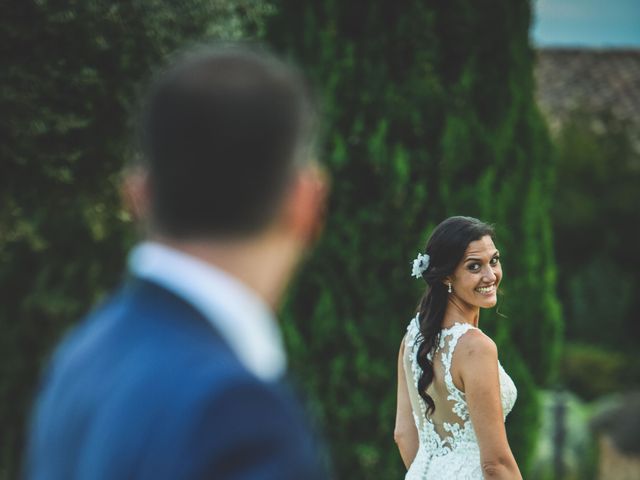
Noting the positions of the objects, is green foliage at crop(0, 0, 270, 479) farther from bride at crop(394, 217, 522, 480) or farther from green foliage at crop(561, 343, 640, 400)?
green foliage at crop(561, 343, 640, 400)

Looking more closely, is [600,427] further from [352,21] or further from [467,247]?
[467,247]

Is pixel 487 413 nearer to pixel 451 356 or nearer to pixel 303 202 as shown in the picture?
pixel 451 356

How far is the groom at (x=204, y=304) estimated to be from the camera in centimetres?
113

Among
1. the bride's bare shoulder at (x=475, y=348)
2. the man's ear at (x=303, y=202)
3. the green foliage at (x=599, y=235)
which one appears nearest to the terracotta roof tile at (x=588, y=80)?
the green foliage at (x=599, y=235)

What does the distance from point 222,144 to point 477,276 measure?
290cm

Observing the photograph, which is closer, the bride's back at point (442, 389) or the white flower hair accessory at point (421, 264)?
the bride's back at point (442, 389)

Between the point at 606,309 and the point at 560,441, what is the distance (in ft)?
17.1

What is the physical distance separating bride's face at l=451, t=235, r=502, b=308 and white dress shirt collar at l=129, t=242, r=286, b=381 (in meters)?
2.82

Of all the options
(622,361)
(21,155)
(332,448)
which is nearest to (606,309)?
(622,361)

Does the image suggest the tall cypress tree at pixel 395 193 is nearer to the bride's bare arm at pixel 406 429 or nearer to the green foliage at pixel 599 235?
the bride's bare arm at pixel 406 429

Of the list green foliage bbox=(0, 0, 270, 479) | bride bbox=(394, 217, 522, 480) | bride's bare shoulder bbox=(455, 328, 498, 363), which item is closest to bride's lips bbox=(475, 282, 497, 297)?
bride bbox=(394, 217, 522, 480)

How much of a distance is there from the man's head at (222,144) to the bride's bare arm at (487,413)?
2.57 m

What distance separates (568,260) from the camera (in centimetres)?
1628

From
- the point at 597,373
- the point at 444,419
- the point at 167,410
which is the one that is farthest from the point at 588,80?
the point at 167,410
